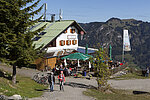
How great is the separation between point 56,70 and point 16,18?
1399 centimetres

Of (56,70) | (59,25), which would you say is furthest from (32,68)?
(59,25)

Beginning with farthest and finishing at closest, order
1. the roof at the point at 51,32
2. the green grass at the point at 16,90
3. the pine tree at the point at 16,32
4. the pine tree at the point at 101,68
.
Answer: the roof at the point at 51,32 < the pine tree at the point at 101,68 < the pine tree at the point at 16,32 < the green grass at the point at 16,90

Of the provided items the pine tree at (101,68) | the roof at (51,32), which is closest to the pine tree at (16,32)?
the pine tree at (101,68)

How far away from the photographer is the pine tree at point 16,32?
16.4m

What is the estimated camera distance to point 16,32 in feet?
58.3

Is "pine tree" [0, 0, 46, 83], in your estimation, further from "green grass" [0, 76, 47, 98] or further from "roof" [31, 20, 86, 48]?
"roof" [31, 20, 86, 48]

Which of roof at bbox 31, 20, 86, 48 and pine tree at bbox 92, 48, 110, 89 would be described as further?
roof at bbox 31, 20, 86, 48

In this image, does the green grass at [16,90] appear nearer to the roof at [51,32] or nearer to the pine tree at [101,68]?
the pine tree at [101,68]

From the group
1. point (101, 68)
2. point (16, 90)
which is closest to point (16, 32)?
point (16, 90)

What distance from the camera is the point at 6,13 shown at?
1620 cm

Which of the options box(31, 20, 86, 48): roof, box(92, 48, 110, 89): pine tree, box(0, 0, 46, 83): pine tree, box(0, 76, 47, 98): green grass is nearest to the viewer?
box(0, 76, 47, 98): green grass

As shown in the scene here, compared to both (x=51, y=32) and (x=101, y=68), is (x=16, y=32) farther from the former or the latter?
(x=51, y=32)

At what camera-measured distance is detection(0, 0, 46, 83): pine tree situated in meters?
16.4

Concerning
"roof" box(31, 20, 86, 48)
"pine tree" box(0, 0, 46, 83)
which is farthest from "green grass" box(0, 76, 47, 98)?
"roof" box(31, 20, 86, 48)
